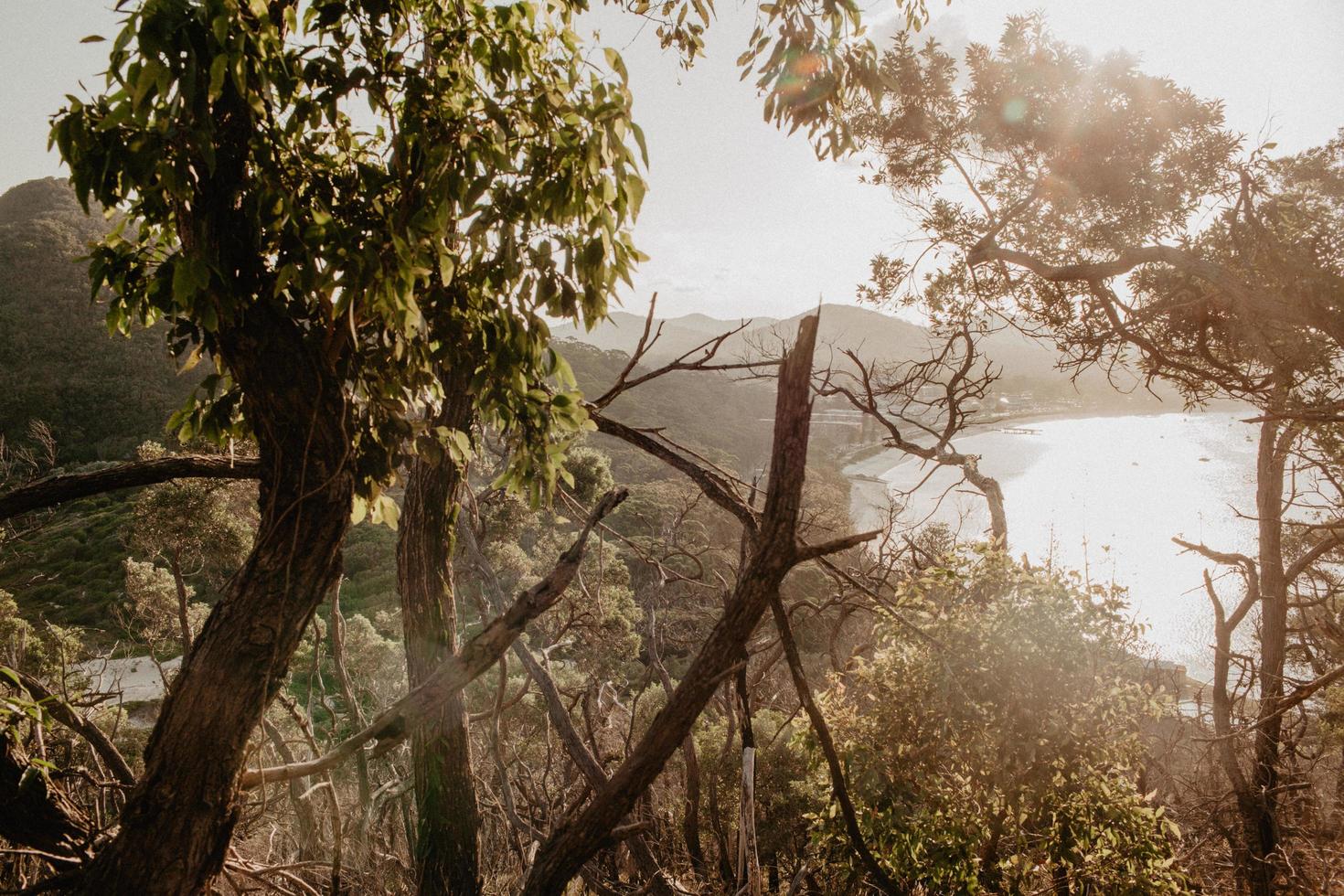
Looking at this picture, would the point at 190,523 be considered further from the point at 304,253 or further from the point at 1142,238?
the point at 1142,238

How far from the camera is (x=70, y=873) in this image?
142cm

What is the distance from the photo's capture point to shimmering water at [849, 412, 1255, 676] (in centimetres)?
2894

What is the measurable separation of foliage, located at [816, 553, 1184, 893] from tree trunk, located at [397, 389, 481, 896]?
278 centimetres

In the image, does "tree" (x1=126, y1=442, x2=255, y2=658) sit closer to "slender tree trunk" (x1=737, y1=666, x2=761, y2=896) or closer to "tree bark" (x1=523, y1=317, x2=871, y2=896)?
"tree bark" (x1=523, y1=317, x2=871, y2=896)

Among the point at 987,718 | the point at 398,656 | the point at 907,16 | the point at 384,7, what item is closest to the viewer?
the point at 384,7

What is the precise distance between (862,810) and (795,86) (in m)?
4.47

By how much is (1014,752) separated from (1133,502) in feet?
171

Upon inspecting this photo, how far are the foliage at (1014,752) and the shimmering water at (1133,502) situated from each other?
1367cm

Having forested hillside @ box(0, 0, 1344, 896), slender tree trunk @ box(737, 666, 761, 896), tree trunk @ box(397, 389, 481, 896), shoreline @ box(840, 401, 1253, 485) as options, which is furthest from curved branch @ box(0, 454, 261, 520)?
shoreline @ box(840, 401, 1253, 485)

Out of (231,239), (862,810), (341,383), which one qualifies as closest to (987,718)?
(862,810)

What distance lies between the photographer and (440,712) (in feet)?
9.29

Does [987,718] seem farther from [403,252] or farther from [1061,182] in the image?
[1061,182]

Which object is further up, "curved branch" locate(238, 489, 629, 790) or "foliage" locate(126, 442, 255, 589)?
"curved branch" locate(238, 489, 629, 790)

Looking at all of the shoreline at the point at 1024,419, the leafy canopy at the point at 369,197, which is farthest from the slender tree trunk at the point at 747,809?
the shoreline at the point at 1024,419
